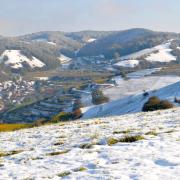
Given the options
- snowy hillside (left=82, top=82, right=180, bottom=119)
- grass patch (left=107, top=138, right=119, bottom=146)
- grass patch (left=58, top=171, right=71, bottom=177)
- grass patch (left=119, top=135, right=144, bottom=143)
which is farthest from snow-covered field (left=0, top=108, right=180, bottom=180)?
snowy hillside (left=82, top=82, right=180, bottom=119)

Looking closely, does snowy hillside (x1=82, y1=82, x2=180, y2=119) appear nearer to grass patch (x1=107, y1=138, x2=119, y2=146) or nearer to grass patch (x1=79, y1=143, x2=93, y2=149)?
grass patch (x1=107, y1=138, x2=119, y2=146)

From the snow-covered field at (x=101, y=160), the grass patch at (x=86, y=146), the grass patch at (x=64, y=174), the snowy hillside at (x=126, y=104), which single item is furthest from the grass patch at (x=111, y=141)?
the snowy hillside at (x=126, y=104)

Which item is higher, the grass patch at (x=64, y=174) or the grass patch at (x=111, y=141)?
the grass patch at (x=111, y=141)

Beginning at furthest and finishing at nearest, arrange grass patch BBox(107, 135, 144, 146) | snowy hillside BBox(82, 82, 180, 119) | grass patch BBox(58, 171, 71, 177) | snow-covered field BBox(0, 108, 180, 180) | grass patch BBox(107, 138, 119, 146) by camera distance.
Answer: snowy hillside BBox(82, 82, 180, 119)
grass patch BBox(107, 135, 144, 146)
grass patch BBox(107, 138, 119, 146)
grass patch BBox(58, 171, 71, 177)
snow-covered field BBox(0, 108, 180, 180)

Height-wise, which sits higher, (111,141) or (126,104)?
(111,141)

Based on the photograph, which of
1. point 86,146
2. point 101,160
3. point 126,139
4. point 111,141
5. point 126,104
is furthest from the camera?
point 126,104

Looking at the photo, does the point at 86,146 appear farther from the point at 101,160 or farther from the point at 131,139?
the point at 101,160

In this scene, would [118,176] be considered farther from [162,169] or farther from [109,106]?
[109,106]

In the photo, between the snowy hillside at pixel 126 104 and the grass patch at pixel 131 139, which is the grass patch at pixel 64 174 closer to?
the grass patch at pixel 131 139

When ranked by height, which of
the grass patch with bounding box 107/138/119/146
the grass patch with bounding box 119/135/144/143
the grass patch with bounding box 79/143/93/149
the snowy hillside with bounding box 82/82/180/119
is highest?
the grass patch with bounding box 119/135/144/143

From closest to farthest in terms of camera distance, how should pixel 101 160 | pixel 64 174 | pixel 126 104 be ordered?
pixel 64 174, pixel 101 160, pixel 126 104

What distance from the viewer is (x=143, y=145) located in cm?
2177

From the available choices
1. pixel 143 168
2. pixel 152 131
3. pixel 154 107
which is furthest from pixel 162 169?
pixel 154 107

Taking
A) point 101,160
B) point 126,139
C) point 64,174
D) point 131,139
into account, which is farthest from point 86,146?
point 64,174
